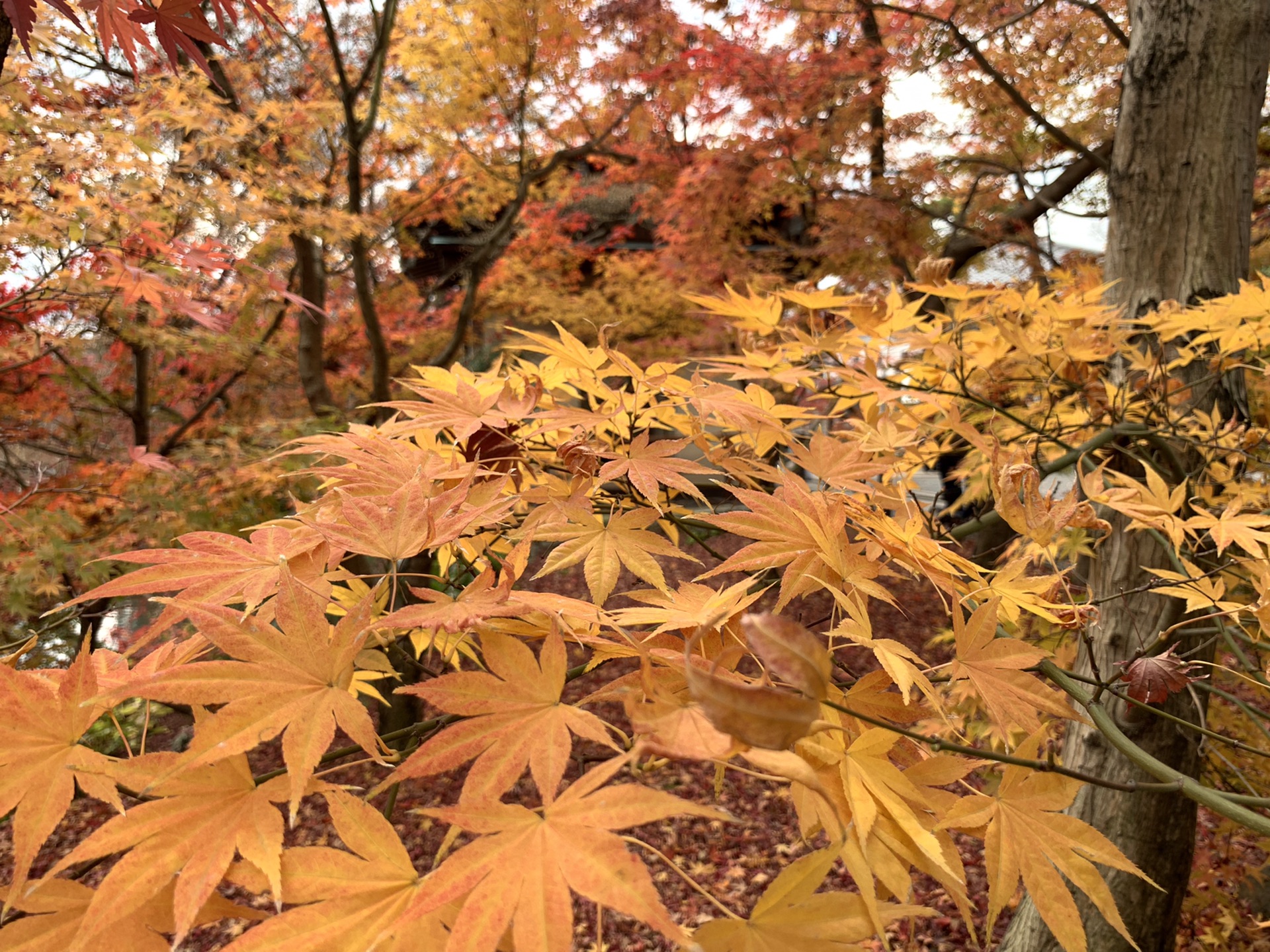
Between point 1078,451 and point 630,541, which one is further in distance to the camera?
point 1078,451

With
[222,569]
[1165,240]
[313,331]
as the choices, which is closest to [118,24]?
[222,569]

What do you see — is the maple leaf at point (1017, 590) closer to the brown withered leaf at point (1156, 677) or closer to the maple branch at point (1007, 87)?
the brown withered leaf at point (1156, 677)

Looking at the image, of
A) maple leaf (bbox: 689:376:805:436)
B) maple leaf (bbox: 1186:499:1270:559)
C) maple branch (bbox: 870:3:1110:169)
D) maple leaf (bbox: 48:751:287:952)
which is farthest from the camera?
maple branch (bbox: 870:3:1110:169)

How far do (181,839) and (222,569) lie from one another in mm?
272

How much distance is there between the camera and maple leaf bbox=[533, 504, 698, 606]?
2.58ft

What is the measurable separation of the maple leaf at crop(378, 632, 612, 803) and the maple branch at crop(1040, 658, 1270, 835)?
0.52 m

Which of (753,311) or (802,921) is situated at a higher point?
(753,311)

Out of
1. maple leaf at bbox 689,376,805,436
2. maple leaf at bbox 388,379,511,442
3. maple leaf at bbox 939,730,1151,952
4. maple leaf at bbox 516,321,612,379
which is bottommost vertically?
maple leaf at bbox 939,730,1151,952

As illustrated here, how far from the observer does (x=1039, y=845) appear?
2.31 ft

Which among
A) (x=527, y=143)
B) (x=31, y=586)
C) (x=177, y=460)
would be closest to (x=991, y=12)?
(x=527, y=143)

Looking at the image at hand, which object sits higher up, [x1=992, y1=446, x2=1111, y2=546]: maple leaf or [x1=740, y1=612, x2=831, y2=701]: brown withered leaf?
[x1=992, y1=446, x2=1111, y2=546]: maple leaf

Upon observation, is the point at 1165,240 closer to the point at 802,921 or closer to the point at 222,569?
the point at 802,921

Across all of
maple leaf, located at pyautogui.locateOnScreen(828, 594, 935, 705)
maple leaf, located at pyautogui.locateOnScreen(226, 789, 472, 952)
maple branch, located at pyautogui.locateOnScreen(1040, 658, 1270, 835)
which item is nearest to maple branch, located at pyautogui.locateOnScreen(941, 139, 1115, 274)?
maple branch, located at pyautogui.locateOnScreen(1040, 658, 1270, 835)

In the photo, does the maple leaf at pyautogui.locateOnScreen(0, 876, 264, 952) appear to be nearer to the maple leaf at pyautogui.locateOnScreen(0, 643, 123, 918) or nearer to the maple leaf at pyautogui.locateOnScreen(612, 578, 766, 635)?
the maple leaf at pyautogui.locateOnScreen(0, 643, 123, 918)
